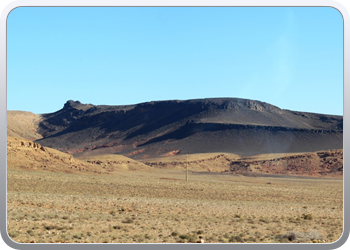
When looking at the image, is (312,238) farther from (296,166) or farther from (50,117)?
(50,117)

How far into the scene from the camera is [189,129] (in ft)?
440

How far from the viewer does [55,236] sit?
11.8m

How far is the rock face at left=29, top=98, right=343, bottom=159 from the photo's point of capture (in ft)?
376

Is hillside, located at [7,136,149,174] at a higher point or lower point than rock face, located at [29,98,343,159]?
lower

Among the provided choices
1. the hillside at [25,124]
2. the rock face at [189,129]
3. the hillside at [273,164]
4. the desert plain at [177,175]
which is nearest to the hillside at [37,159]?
the desert plain at [177,175]

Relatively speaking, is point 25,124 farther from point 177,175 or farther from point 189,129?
point 177,175

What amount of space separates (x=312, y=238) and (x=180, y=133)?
405 feet

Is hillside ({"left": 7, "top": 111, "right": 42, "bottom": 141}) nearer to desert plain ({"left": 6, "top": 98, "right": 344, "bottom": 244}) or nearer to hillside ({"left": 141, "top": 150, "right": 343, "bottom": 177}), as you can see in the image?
desert plain ({"left": 6, "top": 98, "right": 344, "bottom": 244})

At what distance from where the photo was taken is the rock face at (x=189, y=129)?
115 meters

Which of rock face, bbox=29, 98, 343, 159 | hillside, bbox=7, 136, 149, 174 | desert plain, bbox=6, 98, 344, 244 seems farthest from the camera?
rock face, bbox=29, 98, 343, 159

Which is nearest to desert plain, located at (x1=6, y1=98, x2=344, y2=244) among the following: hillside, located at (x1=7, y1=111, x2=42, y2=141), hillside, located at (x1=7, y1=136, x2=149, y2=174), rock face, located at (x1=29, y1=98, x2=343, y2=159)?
hillside, located at (x1=7, y1=136, x2=149, y2=174)

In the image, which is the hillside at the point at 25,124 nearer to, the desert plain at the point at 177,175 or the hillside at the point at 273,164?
the desert plain at the point at 177,175

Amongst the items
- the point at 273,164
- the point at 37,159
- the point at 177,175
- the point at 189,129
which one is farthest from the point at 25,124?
the point at 37,159
